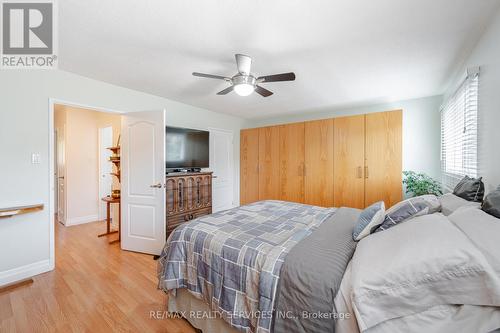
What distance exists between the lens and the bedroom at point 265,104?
1132 millimetres

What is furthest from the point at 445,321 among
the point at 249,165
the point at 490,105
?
the point at 249,165

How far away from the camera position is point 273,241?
1.43 m

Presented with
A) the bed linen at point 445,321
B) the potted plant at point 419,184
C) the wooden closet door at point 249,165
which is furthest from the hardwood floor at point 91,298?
the potted plant at point 419,184

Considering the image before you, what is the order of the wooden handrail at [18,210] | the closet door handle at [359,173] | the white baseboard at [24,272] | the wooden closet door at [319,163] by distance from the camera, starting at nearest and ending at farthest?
the wooden handrail at [18,210]
the white baseboard at [24,272]
the closet door handle at [359,173]
the wooden closet door at [319,163]

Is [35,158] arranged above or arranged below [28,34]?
below

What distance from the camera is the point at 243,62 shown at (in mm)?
1936

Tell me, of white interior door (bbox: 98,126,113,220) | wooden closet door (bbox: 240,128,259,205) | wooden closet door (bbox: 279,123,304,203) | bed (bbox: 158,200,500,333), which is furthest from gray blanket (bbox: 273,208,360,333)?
white interior door (bbox: 98,126,113,220)

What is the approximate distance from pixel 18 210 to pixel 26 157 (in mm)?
610

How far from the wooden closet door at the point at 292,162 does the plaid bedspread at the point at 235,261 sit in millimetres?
2085

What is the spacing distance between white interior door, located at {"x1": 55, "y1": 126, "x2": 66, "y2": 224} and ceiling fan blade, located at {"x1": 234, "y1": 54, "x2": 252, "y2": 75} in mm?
4262

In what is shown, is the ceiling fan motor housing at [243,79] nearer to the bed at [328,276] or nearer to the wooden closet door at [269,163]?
the bed at [328,276]

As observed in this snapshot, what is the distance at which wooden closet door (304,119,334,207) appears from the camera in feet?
12.4

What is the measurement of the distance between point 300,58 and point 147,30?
57.5 inches

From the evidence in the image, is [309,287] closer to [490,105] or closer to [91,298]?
[490,105]
